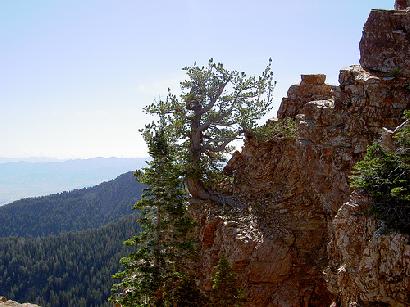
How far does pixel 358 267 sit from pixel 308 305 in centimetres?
852

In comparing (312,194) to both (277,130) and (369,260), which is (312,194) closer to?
(277,130)

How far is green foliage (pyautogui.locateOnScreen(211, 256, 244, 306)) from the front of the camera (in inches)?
736

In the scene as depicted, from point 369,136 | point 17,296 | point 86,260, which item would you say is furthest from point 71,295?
point 369,136

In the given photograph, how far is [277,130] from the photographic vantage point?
89.8 feet

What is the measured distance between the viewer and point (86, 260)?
165 m

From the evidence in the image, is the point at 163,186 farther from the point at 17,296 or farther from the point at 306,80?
the point at 17,296

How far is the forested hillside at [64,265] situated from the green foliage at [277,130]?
431 ft

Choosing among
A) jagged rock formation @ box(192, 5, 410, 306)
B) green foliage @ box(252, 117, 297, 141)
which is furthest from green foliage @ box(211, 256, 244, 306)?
green foliage @ box(252, 117, 297, 141)

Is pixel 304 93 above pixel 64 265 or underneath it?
above

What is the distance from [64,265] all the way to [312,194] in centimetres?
16323

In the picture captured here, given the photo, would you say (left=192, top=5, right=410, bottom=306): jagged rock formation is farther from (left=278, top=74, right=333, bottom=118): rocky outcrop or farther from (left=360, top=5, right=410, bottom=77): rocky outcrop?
(left=278, top=74, right=333, bottom=118): rocky outcrop

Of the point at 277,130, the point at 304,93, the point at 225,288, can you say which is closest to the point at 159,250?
the point at 225,288

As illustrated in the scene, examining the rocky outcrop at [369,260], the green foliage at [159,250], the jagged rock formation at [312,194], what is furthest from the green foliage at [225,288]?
the rocky outcrop at [369,260]

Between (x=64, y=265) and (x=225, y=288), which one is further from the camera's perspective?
(x=64, y=265)
